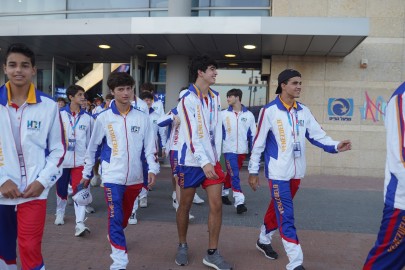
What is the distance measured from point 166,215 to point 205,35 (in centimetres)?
483

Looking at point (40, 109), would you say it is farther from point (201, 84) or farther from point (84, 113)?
point (84, 113)

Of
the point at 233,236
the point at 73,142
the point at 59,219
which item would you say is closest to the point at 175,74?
the point at 73,142

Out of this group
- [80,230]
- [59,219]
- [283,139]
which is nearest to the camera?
[283,139]

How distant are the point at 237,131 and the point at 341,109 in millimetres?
4845

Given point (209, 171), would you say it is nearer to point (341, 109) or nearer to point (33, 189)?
point (33, 189)

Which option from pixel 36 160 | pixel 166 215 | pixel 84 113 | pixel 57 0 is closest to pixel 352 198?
pixel 166 215

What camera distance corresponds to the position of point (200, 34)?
9.78m

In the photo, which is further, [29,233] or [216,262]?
[216,262]

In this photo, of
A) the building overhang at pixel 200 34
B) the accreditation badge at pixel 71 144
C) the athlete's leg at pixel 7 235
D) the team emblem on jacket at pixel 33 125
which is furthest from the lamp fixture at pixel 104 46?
the athlete's leg at pixel 7 235

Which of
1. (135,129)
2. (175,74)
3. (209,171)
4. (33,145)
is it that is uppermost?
(175,74)

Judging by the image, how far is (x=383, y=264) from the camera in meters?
2.90

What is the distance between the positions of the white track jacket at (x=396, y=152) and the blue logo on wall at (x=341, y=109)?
28.9ft

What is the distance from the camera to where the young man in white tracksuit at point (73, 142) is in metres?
6.13

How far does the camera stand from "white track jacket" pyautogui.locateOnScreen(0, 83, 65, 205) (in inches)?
119
